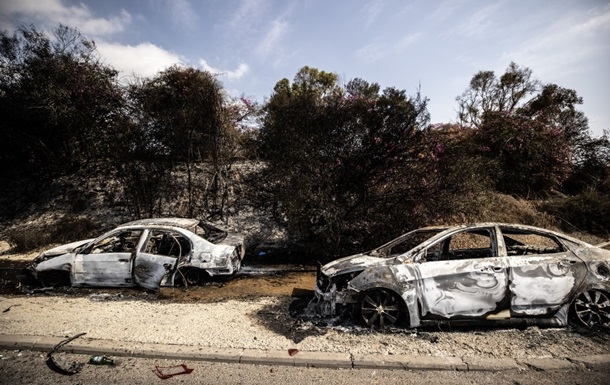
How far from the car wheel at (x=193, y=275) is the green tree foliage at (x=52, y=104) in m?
8.47

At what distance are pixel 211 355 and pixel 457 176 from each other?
7.05 meters

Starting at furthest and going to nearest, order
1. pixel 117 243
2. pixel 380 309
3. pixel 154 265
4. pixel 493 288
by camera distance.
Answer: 1. pixel 117 243
2. pixel 154 265
3. pixel 380 309
4. pixel 493 288

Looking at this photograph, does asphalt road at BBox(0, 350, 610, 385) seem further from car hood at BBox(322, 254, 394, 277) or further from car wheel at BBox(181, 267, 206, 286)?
car wheel at BBox(181, 267, 206, 286)

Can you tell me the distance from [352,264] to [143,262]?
173 inches

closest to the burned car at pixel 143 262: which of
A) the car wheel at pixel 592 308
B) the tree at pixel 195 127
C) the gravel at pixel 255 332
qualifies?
the gravel at pixel 255 332

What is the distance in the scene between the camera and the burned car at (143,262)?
625 centimetres

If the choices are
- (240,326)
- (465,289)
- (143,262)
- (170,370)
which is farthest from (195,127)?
(465,289)

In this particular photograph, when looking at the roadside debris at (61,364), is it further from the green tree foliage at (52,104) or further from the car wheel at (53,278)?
the green tree foliage at (52,104)

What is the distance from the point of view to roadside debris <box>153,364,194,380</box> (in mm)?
3575

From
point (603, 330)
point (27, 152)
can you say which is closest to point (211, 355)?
point (603, 330)

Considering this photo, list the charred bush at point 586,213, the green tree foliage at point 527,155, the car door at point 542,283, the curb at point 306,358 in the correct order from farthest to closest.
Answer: the green tree foliage at point 527,155, the charred bush at point 586,213, the car door at point 542,283, the curb at point 306,358

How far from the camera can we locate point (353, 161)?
7.98 metres

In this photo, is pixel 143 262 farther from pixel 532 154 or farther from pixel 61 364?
pixel 532 154

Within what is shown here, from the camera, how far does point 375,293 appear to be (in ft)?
14.6
